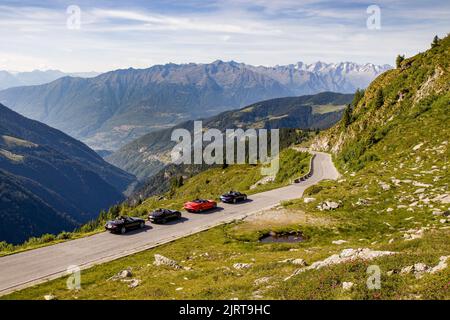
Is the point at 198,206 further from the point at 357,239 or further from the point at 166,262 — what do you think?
the point at 357,239

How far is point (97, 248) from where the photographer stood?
38.7 meters

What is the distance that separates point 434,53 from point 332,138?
42.9 meters

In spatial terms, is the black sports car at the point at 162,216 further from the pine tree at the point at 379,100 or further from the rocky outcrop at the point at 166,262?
the pine tree at the point at 379,100

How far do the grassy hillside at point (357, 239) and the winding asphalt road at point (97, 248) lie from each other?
2.16 metres

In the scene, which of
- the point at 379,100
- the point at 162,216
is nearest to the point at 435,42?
the point at 379,100

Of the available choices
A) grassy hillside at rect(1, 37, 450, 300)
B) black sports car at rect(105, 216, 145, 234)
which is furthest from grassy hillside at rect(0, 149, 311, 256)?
grassy hillside at rect(1, 37, 450, 300)

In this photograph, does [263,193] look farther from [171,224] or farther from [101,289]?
[101,289]

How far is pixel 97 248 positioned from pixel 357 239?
84.6ft

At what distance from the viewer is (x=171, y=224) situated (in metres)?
48.5

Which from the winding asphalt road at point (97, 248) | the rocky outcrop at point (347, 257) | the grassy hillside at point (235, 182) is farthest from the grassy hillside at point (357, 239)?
the grassy hillside at point (235, 182)

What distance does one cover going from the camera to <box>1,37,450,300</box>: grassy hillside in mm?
19188

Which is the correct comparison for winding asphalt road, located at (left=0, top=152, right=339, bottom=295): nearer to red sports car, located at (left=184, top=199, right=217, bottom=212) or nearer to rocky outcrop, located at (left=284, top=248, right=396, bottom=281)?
red sports car, located at (left=184, top=199, right=217, bottom=212)

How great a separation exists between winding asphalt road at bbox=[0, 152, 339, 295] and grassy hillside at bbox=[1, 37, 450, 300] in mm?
2164
